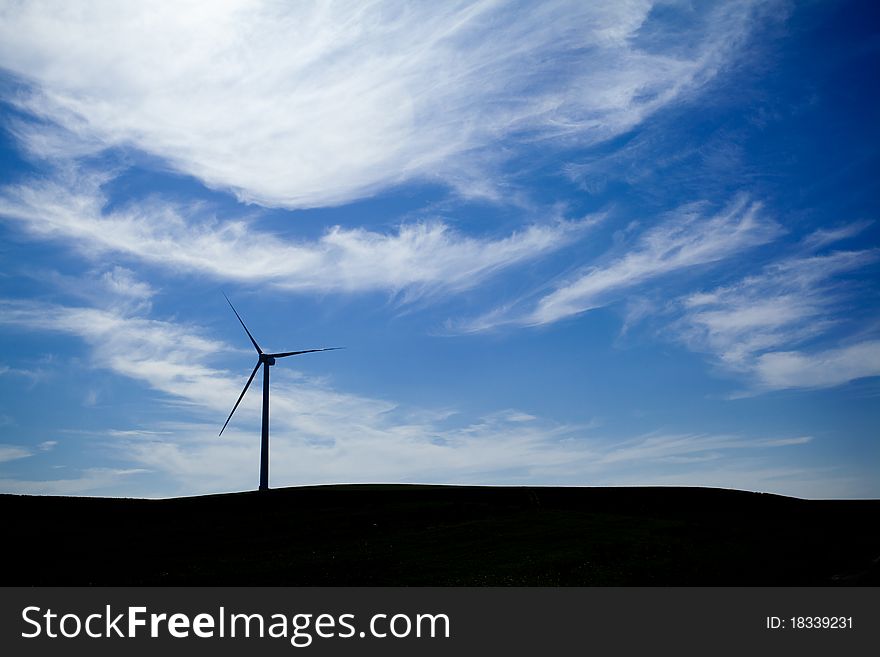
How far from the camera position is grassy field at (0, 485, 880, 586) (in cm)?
3594

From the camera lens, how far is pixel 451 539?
45500 millimetres

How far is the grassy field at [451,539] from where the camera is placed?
35938 millimetres

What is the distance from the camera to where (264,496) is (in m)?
69.1

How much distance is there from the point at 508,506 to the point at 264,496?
77.5 ft
